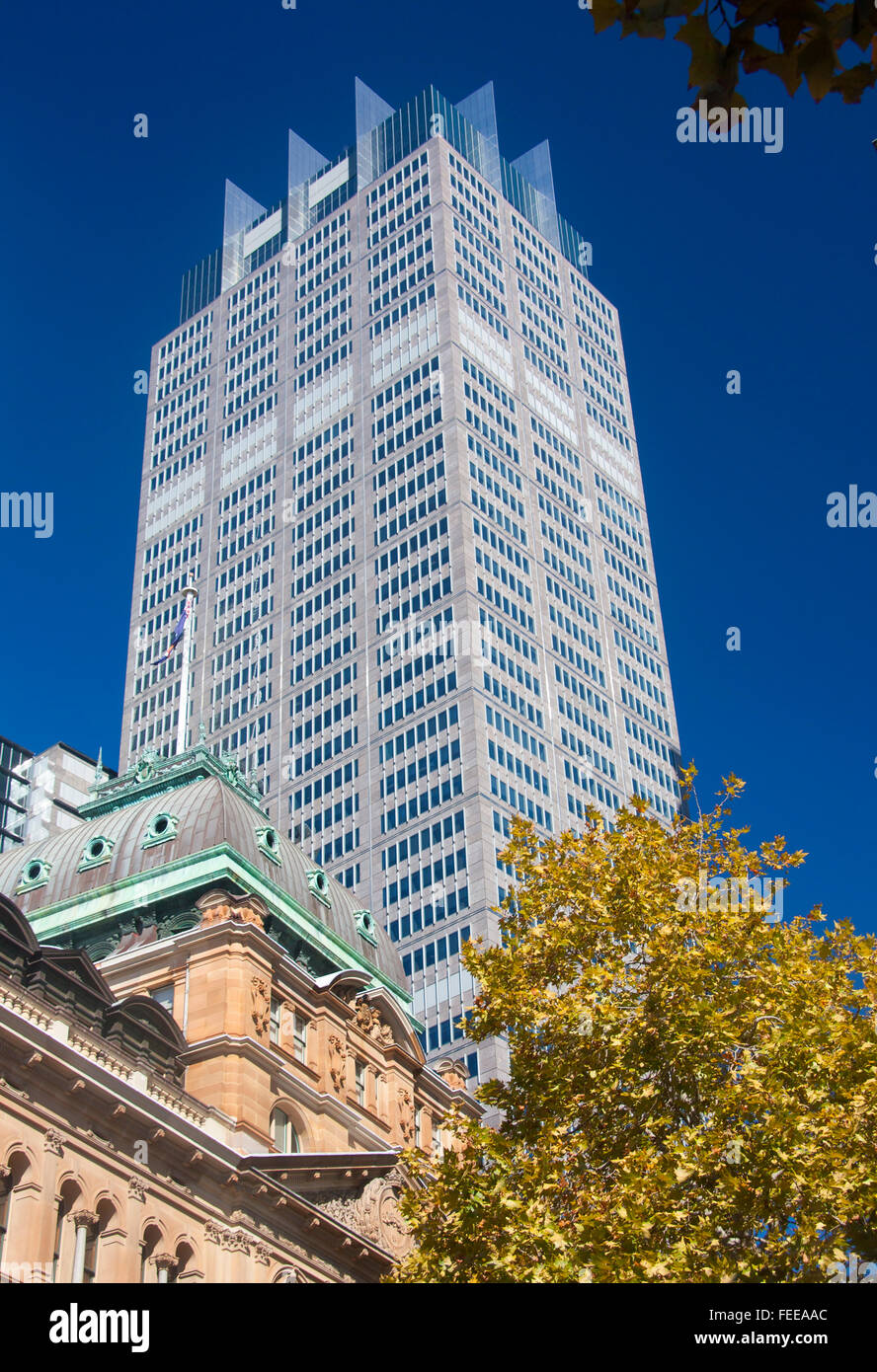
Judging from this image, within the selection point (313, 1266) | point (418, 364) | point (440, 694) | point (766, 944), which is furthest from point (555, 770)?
point (766, 944)

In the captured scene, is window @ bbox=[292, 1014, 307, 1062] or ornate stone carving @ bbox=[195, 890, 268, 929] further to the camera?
window @ bbox=[292, 1014, 307, 1062]

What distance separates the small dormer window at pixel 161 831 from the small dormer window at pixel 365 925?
9268 mm

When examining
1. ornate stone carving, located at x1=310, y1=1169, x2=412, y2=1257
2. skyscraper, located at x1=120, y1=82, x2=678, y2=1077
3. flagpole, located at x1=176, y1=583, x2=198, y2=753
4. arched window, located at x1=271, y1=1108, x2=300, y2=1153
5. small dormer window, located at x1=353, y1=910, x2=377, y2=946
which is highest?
skyscraper, located at x1=120, y1=82, x2=678, y2=1077

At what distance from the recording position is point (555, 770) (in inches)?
5256

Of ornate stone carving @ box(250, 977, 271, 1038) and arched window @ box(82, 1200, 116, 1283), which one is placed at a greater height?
ornate stone carving @ box(250, 977, 271, 1038)

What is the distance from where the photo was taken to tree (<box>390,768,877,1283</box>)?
26125 mm

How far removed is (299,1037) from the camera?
4775 cm

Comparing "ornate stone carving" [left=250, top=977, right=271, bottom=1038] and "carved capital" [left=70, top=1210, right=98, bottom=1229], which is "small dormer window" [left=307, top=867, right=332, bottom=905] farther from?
"carved capital" [left=70, top=1210, right=98, bottom=1229]

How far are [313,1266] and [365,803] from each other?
294 ft

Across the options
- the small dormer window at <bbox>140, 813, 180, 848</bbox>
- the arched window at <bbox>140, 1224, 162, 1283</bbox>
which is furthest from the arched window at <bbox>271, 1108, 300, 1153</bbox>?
the small dormer window at <bbox>140, 813, 180, 848</bbox>

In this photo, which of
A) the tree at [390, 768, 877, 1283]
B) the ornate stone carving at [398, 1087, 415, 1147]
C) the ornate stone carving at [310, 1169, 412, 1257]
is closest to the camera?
the tree at [390, 768, 877, 1283]

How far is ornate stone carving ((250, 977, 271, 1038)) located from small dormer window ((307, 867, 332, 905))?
9.24 meters

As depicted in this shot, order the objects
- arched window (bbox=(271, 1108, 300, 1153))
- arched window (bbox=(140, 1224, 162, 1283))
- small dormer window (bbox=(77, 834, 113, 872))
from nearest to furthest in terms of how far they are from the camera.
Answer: arched window (bbox=(140, 1224, 162, 1283)), arched window (bbox=(271, 1108, 300, 1153)), small dormer window (bbox=(77, 834, 113, 872))
